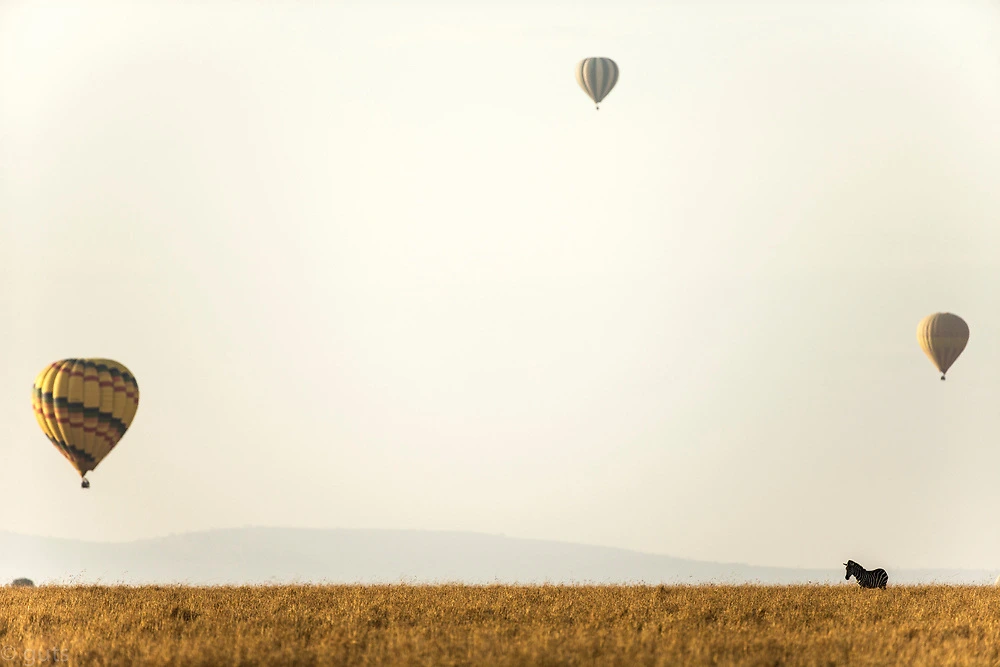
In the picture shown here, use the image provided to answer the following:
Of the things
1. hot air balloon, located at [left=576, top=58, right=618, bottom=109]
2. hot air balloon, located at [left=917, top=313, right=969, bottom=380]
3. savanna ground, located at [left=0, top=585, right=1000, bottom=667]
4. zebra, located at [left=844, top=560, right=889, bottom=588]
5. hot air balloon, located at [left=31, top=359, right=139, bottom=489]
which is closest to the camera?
savanna ground, located at [left=0, top=585, right=1000, bottom=667]

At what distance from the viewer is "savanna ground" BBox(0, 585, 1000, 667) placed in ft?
66.7

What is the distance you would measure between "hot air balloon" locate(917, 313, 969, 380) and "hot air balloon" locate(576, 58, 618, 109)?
2522 cm

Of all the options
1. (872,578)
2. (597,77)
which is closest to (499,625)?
(872,578)

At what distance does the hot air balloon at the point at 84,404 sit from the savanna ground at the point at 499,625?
27.8 m

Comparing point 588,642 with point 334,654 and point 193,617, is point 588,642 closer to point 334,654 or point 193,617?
point 334,654

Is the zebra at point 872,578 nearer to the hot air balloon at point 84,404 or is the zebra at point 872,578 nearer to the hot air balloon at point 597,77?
the hot air balloon at point 84,404

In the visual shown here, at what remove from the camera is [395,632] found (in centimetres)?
2248

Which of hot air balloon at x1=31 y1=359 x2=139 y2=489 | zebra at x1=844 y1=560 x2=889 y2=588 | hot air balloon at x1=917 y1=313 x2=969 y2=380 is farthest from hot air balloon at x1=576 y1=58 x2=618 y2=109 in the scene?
zebra at x1=844 y1=560 x2=889 y2=588

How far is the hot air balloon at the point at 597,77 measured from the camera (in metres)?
83.7

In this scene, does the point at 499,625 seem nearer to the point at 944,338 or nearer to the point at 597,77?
the point at 944,338

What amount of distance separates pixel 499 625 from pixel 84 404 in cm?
3943

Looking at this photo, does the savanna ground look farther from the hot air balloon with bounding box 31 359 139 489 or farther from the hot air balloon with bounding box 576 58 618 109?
the hot air balloon with bounding box 576 58 618 109

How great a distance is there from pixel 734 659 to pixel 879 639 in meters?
3.52

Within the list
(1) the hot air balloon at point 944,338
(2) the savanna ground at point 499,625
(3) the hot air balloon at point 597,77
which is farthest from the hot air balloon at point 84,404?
(1) the hot air balloon at point 944,338
